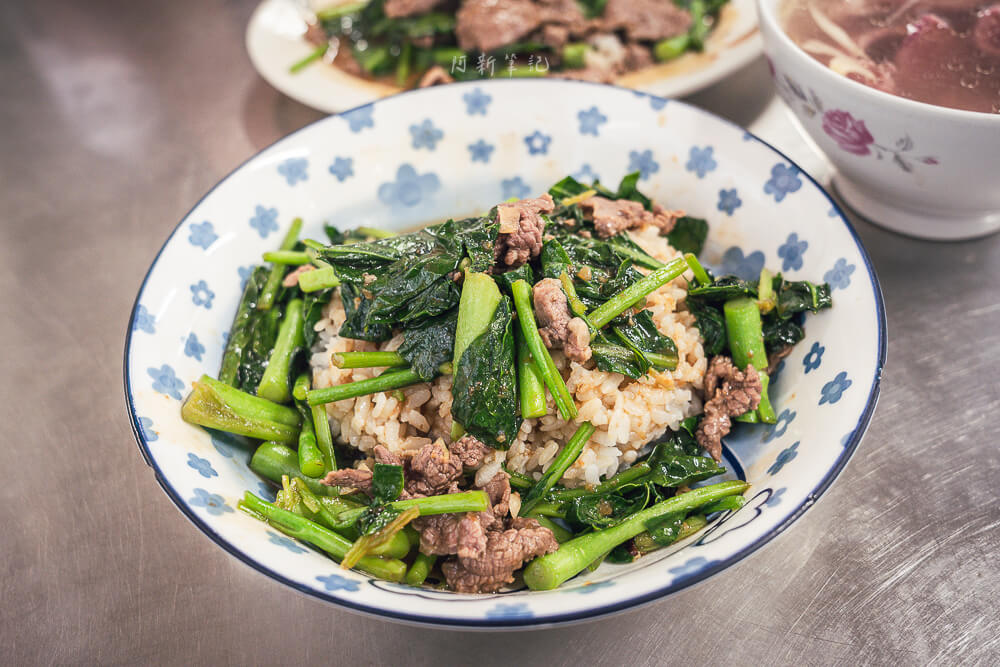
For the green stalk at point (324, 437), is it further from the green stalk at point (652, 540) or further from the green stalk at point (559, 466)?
the green stalk at point (652, 540)

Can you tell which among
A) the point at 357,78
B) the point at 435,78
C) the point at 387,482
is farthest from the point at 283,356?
the point at 357,78

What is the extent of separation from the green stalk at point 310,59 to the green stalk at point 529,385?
2.59 metres

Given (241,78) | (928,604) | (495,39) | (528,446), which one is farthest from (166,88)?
(928,604)

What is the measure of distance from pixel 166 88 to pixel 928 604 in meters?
5.08

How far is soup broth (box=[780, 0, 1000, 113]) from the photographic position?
2.54 meters

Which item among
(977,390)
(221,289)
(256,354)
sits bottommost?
(977,390)

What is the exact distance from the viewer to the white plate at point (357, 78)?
11.8 feet

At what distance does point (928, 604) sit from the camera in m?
2.13

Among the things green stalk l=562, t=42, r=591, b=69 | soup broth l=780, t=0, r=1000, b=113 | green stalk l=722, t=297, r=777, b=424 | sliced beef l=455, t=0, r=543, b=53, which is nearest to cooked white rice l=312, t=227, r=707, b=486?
green stalk l=722, t=297, r=777, b=424

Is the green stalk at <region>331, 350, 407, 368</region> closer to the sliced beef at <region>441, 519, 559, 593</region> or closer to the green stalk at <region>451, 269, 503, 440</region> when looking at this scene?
the green stalk at <region>451, 269, 503, 440</region>

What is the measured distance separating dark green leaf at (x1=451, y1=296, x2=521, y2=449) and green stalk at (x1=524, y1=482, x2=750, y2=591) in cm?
37

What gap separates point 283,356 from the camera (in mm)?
2510

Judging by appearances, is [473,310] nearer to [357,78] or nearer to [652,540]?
[652,540]

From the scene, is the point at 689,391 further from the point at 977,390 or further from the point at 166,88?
the point at 166,88
